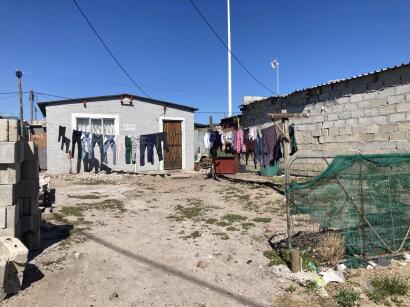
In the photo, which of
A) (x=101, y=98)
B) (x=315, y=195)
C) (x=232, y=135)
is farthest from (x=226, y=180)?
(x=315, y=195)

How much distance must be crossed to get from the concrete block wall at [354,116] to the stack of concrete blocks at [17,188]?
8845 mm

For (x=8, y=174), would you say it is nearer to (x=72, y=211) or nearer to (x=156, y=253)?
(x=156, y=253)

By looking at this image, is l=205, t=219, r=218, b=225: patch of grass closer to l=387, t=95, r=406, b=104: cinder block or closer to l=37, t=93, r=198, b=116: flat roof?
l=387, t=95, r=406, b=104: cinder block

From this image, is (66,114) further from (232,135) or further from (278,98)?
(278,98)

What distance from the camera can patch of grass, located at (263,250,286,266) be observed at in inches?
211

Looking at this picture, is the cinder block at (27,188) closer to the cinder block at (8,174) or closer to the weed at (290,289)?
the cinder block at (8,174)

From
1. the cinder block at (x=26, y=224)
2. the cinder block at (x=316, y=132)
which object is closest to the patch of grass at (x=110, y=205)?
the cinder block at (x=26, y=224)

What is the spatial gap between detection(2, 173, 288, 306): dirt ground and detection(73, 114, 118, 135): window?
738 cm

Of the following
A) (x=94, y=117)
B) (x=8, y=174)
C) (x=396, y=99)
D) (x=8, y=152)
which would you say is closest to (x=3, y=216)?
(x=8, y=174)

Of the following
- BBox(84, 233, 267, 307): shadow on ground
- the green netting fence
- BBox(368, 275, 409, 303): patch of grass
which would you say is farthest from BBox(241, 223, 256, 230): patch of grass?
BBox(368, 275, 409, 303): patch of grass

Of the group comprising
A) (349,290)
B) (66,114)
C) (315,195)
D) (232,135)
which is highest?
(66,114)

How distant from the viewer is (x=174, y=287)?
14.8 ft

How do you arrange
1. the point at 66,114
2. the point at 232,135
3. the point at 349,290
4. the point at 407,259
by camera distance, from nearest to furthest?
1. the point at 349,290
2. the point at 407,259
3. the point at 232,135
4. the point at 66,114

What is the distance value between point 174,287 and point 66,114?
1420 cm
